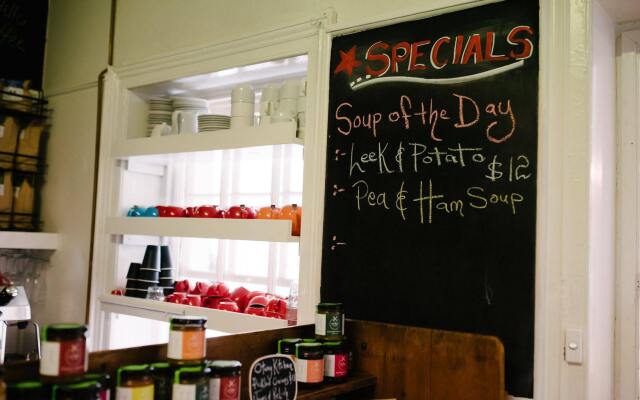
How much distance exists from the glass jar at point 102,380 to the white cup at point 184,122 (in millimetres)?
1765

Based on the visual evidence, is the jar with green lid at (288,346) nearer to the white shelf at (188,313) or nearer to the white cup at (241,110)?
the white shelf at (188,313)

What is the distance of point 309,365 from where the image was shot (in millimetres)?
1816

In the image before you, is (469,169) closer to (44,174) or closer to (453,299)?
(453,299)

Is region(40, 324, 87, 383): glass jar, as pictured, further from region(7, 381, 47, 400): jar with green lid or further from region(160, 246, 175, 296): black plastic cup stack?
region(160, 246, 175, 296): black plastic cup stack

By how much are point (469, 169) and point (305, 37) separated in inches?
37.3


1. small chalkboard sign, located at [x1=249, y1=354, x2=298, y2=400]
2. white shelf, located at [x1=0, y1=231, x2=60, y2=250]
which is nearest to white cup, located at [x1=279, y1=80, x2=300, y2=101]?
small chalkboard sign, located at [x1=249, y1=354, x2=298, y2=400]

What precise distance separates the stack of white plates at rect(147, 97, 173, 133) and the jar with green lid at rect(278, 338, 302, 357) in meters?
1.73

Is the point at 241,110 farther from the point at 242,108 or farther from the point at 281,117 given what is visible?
the point at 281,117

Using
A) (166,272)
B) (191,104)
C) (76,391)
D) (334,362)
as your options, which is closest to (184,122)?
(191,104)

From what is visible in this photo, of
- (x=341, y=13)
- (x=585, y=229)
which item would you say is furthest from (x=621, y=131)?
(x=341, y=13)

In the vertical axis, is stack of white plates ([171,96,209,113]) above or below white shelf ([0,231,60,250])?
above

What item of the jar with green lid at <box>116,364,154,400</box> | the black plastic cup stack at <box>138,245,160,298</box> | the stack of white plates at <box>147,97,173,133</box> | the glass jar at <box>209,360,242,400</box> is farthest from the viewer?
the stack of white plates at <box>147,97,173,133</box>

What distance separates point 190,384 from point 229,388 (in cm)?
14

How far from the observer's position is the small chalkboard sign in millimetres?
1632
